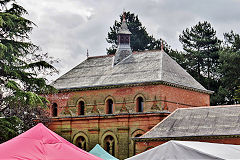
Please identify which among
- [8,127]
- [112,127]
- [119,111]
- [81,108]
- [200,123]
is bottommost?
[112,127]

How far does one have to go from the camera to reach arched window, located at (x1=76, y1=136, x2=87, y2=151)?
4438cm

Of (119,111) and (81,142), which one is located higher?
(119,111)

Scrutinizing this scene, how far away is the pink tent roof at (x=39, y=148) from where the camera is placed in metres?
11.4

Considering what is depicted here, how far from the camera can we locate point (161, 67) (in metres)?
42.8

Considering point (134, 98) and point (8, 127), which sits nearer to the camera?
point (8, 127)

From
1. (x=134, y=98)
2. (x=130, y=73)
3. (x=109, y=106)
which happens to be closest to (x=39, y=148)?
(x=134, y=98)

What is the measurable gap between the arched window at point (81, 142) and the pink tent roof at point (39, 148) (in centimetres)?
3221

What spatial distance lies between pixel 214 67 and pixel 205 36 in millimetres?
4696

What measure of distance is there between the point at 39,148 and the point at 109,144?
3173 cm

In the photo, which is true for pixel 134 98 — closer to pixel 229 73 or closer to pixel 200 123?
pixel 200 123

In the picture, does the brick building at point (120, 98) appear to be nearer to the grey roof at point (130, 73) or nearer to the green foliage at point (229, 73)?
the grey roof at point (130, 73)

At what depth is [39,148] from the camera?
38.1 feet

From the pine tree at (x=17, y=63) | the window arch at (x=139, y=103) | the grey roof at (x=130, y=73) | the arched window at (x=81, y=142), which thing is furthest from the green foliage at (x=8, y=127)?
the arched window at (x=81, y=142)

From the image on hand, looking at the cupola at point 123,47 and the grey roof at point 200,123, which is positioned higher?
the cupola at point 123,47
